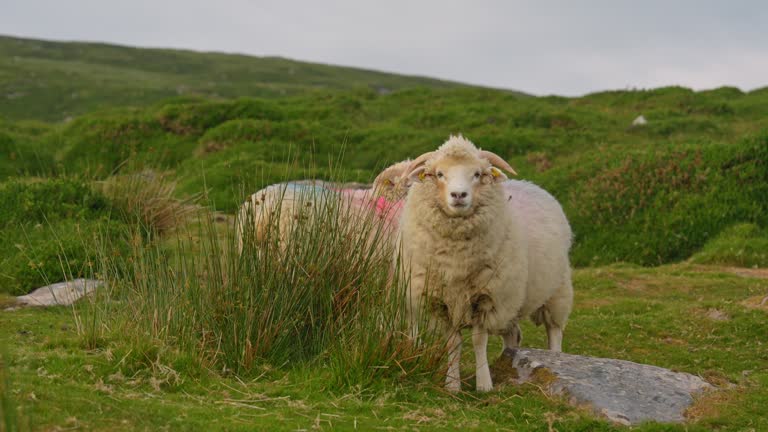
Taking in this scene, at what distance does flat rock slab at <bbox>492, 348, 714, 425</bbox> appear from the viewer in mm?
6312

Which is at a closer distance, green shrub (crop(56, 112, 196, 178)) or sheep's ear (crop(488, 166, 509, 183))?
sheep's ear (crop(488, 166, 509, 183))

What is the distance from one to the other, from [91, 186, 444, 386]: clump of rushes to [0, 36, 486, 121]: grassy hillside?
2413cm

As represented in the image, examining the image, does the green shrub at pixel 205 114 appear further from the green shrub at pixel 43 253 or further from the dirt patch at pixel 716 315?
the dirt patch at pixel 716 315

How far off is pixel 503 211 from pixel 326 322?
1655mm

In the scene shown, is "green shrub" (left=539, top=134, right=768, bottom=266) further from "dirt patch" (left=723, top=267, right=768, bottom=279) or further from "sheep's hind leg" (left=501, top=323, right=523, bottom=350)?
"sheep's hind leg" (left=501, top=323, right=523, bottom=350)

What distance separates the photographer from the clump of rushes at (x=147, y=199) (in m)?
11.8

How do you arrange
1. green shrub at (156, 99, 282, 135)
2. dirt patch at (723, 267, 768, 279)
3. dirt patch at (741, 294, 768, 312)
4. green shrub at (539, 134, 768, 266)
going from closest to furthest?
1. dirt patch at (741, 294, 768, 312)
2. dirt patch at (723, 267, 768, 279)
3. green shrub at (539, 134, 768, 266)
4. green shrub at (156, 99, 282, 135)

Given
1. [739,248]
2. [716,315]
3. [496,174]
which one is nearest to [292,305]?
[496,174]

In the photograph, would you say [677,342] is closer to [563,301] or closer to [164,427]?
[563,301]

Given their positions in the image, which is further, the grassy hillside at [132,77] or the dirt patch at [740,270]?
the grassy hillside at [132,77]

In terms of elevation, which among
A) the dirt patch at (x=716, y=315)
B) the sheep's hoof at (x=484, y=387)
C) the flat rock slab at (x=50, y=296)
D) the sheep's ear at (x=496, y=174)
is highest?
the sheep's ear at (x=496, y=174)

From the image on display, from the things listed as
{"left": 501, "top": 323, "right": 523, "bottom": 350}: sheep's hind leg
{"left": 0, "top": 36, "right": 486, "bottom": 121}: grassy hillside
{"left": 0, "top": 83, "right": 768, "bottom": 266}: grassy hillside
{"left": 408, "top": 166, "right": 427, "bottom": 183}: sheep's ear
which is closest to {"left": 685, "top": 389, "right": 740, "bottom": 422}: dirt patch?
{"left": 501, "top": 323, "right": 523, "bottom": 350}: sheep's hind leg

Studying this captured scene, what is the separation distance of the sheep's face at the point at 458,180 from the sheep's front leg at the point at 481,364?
951 millimetres

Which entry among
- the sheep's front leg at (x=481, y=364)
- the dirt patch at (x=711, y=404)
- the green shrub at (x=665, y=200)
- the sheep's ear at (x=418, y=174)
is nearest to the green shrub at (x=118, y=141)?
the green shrub at (x=665, y=200)
